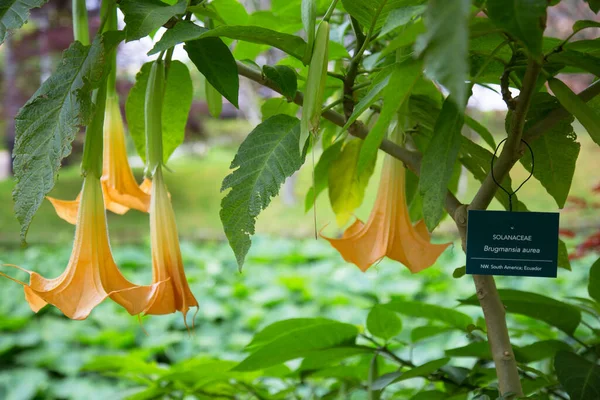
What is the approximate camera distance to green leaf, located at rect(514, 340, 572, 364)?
523 millimetres

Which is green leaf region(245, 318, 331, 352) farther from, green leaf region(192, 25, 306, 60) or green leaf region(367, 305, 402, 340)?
green leaf region(192, 25, 306, 60)

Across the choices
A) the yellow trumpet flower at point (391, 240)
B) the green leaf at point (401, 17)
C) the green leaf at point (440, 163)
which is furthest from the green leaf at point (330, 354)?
the green leaf at point (401, 17)

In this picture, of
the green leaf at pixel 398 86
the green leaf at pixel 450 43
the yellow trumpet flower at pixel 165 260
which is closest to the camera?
the green leaf at pixel 450 43

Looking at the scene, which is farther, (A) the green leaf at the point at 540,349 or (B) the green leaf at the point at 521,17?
(A) the green leaf at the point at 540,349

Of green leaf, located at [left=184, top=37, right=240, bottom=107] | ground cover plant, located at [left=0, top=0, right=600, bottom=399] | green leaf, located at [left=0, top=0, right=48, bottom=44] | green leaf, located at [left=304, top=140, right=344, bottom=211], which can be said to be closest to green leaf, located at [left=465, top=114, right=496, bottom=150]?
ground cover plant, located at [left=0, top=0, right=600, bottom=399]

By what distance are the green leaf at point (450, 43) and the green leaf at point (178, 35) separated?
6.6 inches

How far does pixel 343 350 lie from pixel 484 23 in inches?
13.1

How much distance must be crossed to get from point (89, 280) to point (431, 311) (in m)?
0.31

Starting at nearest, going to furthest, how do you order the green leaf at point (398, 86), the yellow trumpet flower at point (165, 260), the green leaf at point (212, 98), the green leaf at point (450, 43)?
the green leaf at point (450, 43) < the green leaf at point (398, 86) < the yellow trumpet flower at point (165, 260) < the green leaf at point (212, 98)

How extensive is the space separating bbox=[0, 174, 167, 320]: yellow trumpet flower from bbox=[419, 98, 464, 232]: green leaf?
175mm

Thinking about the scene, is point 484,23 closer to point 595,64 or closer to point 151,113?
point 595,64

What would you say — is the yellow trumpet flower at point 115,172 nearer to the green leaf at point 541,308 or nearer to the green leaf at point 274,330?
the green leaf at point 274,330

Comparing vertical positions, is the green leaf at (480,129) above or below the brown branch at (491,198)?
above

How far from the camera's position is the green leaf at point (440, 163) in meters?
0.35
